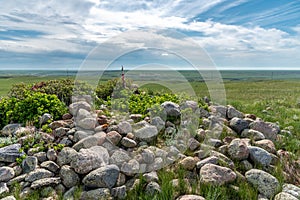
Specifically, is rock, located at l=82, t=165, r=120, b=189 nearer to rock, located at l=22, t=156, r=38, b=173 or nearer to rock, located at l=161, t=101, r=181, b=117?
rock, located at l=22, t=156, r=38, b=173

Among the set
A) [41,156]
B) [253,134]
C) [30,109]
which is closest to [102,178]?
[41,156]

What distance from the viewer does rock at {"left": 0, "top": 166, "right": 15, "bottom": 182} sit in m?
3.77

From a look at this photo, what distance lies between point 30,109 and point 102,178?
278 centimetres

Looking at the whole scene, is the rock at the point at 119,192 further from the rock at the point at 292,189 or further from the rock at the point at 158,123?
the rock at the point at 292,189

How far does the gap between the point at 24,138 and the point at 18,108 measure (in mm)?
1337

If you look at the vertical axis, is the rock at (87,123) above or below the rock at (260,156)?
above

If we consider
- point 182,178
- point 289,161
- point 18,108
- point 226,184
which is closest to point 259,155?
point 289,161

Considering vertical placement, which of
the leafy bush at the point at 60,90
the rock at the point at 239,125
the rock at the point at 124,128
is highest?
the leafy bush at the point at 60,90

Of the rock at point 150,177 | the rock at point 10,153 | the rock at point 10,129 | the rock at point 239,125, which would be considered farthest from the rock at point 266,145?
the rock at point 10,129

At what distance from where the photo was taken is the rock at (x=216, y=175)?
11.6 ft

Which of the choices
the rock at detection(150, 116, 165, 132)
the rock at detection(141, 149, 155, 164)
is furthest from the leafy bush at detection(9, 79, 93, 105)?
the rock at detection(141, 149, 155, 164)

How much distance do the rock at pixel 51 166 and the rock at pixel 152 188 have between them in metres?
1.40

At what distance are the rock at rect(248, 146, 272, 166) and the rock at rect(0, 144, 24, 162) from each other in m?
3.59

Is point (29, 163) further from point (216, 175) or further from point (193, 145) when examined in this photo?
point (216, 175)
